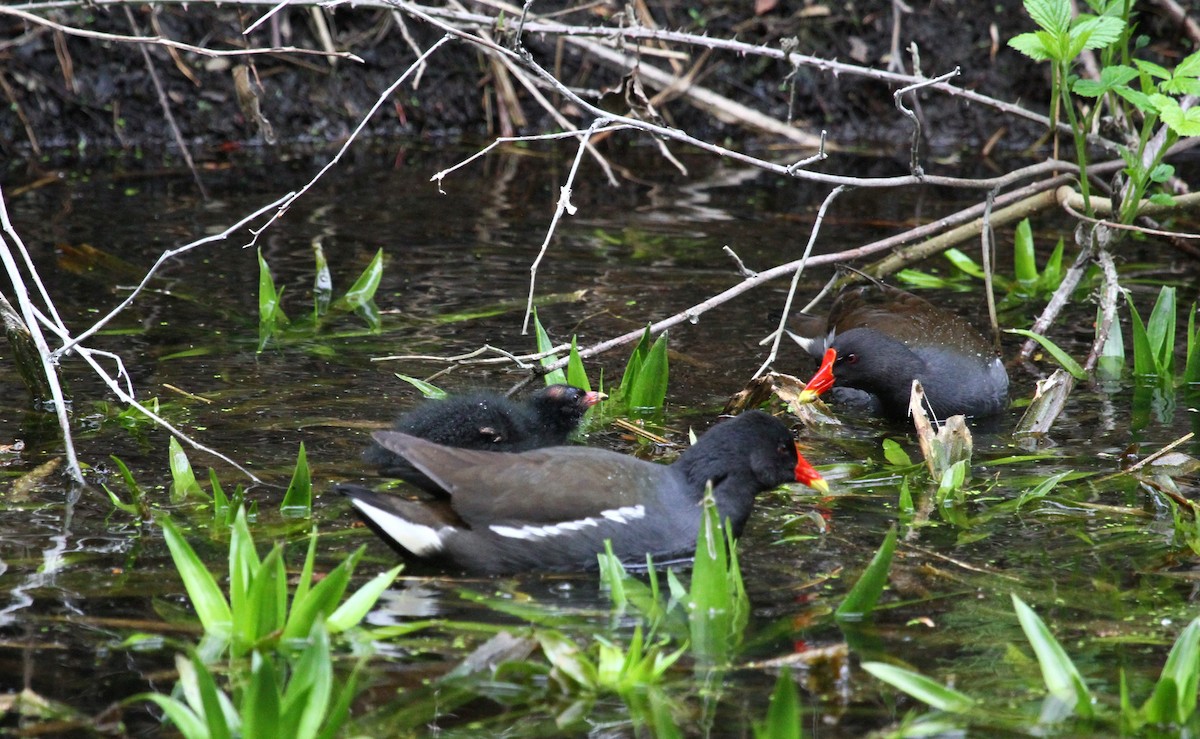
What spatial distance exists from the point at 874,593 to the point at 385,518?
1.32 m

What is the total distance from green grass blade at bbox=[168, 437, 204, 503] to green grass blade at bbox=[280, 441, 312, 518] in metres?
0.29

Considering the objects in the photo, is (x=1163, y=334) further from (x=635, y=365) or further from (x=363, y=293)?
(x=363, y=293)

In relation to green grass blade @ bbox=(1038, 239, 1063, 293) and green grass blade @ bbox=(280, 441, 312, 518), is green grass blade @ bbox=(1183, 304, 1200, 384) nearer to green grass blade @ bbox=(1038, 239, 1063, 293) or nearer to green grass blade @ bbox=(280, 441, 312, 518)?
green grass blade @ bbox=(1038, 239, 1063, 293)

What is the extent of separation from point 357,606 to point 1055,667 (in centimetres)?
161

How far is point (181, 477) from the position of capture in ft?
14.7

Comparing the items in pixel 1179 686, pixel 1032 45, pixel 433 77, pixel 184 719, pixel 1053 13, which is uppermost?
pixel 1053 13

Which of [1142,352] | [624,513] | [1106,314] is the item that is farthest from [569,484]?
[1142,352]

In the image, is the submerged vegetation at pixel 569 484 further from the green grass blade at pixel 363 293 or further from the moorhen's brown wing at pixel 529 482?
the moorhen's brown wing at pixel 529 482

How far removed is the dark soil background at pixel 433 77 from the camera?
1026cm

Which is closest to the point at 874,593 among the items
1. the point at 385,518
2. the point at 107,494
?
the point at 385,518

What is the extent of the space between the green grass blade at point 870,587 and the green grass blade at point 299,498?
5.27 ft

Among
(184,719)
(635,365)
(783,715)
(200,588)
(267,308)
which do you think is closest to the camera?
(783,715)

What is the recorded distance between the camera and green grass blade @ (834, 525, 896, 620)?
140 inches

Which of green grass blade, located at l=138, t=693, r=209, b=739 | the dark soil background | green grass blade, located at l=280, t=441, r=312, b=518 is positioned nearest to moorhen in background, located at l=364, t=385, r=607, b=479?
green grass blade, located at l=280, t=441, r=312, b=518
